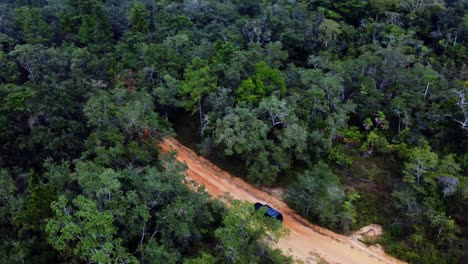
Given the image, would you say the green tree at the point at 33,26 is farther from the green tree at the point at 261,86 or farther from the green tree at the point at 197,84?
the green tree at the point at 261,86

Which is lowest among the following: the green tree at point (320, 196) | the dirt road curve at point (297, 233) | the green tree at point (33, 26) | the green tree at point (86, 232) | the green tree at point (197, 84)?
the dirt road curve at point (297, 233)

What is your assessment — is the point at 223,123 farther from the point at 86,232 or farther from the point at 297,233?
the point at 86,232

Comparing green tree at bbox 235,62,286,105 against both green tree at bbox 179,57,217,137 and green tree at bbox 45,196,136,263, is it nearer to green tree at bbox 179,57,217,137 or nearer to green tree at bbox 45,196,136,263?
green tree at bbox 179,57,217,137

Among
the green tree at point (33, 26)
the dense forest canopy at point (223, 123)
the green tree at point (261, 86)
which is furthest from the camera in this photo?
the green tree at point (33, 26)

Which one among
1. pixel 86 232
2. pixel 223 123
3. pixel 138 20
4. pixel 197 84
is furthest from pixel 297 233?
pixel 138 20

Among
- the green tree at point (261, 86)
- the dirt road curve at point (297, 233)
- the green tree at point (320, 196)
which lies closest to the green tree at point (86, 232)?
the dirt road curve at point (297, 233)

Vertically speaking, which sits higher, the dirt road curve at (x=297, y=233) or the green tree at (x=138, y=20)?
the green tree at (x=138, y=20)

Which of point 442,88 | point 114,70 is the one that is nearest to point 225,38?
point 114,70
